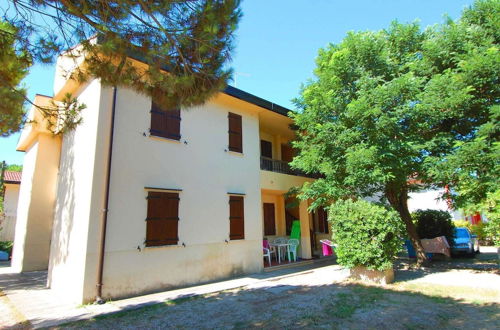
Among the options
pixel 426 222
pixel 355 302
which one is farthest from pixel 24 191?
pixel 426 222

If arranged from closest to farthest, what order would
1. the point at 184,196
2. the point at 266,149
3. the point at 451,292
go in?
the point at 451,292 < the point at 184,196 < the point at 266,149

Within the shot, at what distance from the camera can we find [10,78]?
6.59m

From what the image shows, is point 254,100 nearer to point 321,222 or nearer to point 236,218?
point 236,218

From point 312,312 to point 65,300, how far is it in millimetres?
5870

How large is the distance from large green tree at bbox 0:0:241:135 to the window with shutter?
9.77 feet

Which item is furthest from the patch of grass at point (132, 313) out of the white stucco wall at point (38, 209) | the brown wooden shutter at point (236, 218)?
the white stucco wall at point (38, 209)

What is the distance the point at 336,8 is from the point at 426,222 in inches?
387

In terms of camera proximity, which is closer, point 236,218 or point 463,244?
point 236,218

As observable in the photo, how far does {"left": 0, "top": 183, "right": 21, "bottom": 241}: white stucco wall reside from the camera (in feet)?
60.6

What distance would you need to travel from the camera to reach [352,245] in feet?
27.3

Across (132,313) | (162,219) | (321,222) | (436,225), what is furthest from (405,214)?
(132,313)

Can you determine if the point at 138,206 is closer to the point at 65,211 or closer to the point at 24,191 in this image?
the point at 65,211

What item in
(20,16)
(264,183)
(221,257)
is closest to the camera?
(20,16)

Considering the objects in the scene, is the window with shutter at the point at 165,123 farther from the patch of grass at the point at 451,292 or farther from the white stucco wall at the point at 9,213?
the white stucco wall at the point at 9,213
